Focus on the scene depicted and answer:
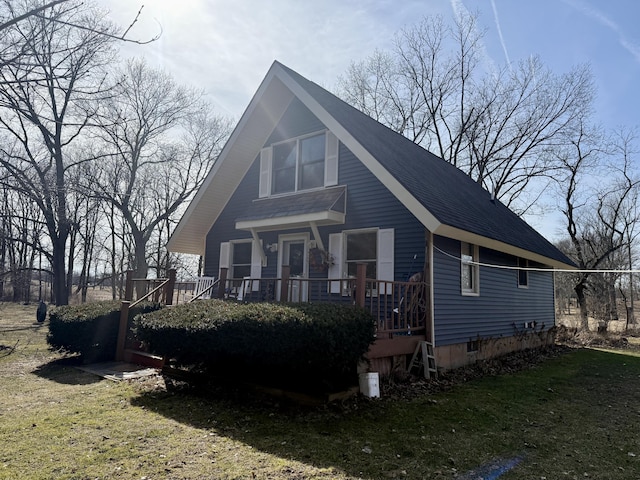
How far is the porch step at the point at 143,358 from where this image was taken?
8555 mm

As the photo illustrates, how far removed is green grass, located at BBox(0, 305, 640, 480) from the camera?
3918mm

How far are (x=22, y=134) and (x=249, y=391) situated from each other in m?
19.8

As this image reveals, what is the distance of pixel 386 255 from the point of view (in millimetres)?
8883

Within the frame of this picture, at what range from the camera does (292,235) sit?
10805 millimetres

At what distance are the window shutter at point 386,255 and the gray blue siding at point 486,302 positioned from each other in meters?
0.90

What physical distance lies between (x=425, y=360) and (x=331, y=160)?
503cm

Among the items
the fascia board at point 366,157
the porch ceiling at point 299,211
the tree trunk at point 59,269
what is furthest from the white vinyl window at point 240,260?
the tree trunk at point 59,269

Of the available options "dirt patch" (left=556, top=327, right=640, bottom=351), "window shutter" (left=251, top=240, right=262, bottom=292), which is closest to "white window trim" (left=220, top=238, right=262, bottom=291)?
"window shutter" (left=251, top=240, right=262, bottom=292)

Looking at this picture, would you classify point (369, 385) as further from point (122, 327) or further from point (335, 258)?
point (122, 327)

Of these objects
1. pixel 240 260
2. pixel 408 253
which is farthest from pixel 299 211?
pixel 240 260

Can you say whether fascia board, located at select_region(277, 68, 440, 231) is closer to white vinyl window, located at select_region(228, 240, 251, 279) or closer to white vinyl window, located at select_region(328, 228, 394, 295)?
white vinyl window, located at select_region(328, 228, 394, 295)

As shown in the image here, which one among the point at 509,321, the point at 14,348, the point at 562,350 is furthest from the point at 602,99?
the point at 14,348

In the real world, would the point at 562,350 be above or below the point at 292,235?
below

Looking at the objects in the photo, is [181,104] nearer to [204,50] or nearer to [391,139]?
[391,139]
